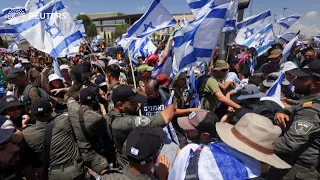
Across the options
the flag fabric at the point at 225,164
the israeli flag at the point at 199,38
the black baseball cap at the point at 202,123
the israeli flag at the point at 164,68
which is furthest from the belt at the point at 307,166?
the israeli flag at the point at 164,68

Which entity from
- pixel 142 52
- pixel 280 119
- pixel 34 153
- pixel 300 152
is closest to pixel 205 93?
pixel 280 119

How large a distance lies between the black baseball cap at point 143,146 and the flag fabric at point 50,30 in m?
4.33

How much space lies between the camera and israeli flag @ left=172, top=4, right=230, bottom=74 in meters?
4.10

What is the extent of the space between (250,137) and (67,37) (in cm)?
516

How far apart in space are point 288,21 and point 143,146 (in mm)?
9073

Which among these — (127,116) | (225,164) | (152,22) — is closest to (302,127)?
(225,164)

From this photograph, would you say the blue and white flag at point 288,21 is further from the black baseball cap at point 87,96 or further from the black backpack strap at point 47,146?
the black backpack strap at point 47,146

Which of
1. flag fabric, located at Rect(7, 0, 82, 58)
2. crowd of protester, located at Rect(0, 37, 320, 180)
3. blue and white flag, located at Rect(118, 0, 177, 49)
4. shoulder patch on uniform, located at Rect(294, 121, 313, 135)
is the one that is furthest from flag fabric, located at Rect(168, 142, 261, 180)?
flag fabric, located at Rect(7, 0, 82, 58)

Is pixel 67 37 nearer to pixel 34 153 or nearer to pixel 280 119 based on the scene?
pixel 34 153

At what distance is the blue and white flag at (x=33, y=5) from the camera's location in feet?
17.9

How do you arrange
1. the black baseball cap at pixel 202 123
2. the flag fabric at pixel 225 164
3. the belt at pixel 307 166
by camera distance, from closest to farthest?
the flag fabric at pixel 225 164 → the black baseball cap at pixel 202 123 → the belt at pixel 307 166

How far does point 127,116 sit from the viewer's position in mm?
2717

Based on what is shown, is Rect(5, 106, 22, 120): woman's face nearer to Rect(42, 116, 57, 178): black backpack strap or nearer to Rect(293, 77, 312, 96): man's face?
Rect(42, 116, 57, 178): black backpack strap

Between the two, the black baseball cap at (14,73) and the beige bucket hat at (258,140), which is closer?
the beige bucket hat at (258,140)
